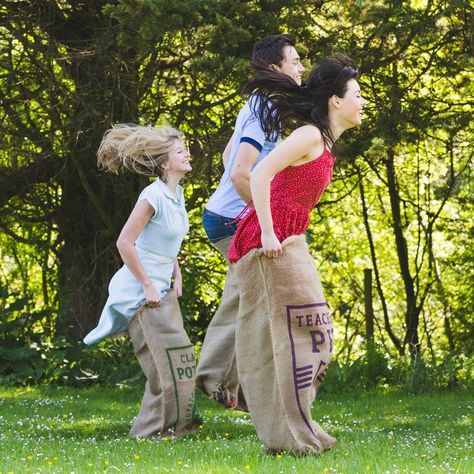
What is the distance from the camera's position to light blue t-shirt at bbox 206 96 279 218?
6059 millimetres

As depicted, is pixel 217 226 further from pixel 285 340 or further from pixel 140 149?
pixel 285 340

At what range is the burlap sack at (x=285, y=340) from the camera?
16.7ft

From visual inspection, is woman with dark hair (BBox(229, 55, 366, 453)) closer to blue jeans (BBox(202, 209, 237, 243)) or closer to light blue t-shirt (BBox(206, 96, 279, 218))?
light blue t-shirt (BBox(206, 96, 279, 218))

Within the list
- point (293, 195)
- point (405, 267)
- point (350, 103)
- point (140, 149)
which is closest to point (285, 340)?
point (293, 195)

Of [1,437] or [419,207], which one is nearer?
[1,437]

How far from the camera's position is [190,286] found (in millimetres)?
11469

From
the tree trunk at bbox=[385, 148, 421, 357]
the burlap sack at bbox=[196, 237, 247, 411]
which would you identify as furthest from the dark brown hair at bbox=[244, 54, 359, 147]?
the tree trunk at bbox=[385, 148, 421, 357]

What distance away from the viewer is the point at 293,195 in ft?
17.0

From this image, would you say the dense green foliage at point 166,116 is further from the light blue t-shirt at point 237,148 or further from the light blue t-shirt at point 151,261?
the light blue t-shirt at point 151,261

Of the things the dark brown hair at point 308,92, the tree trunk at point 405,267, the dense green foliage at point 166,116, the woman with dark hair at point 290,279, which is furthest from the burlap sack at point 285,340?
the tree trunk at point 405,267

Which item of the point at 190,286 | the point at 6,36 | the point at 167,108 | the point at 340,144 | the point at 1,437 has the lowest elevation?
the point at 1,437

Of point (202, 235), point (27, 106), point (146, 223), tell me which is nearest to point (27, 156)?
point (27, 106)

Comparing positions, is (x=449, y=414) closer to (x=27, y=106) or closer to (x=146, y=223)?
(x=146, y=223)

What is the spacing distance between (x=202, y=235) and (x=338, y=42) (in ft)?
13.0
